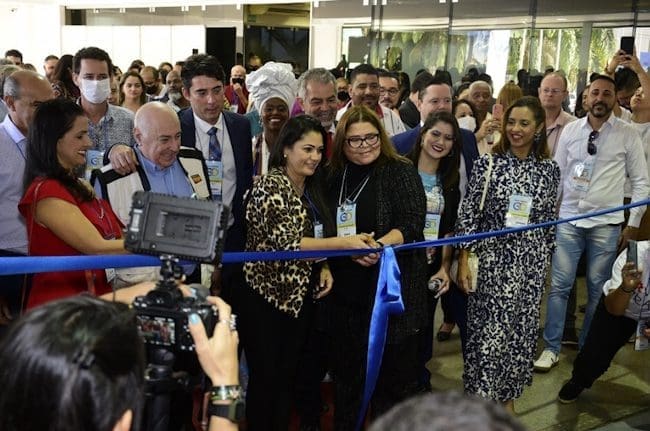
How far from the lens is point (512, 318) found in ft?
11.6

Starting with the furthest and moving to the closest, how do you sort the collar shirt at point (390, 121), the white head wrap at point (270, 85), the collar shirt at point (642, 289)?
the collar shirt at point (390, 121), the white head wrap at point (270, 85), the collar shirt at point (642, 289)

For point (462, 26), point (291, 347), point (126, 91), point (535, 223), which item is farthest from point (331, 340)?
point (462, 26)

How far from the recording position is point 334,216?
10.5ft

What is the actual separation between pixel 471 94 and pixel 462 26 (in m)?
4.19

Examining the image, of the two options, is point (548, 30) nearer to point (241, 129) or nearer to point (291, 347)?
point (241, 129)

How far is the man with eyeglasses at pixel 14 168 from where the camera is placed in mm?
3014

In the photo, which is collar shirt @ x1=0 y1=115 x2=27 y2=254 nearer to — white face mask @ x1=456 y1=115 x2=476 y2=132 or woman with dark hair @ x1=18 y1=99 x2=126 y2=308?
woman with dark hair @ x1=18 y1=99 x2=126 y2=308

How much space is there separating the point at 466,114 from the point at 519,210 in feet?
6.94

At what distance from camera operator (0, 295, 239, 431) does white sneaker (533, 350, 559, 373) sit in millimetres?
3657

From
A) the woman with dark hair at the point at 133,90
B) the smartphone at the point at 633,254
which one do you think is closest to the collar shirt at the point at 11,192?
the woman with dark hair at the point at 133,90

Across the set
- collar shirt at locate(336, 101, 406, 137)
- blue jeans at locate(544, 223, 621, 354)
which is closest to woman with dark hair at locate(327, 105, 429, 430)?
blue jeans at locate(544, 223, 621, 354)

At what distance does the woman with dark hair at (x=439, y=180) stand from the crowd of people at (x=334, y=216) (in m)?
0.01

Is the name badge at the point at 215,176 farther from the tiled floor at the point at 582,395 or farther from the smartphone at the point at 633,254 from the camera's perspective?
the smartphone at the point at 633,254

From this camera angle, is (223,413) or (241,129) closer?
(223,413)
